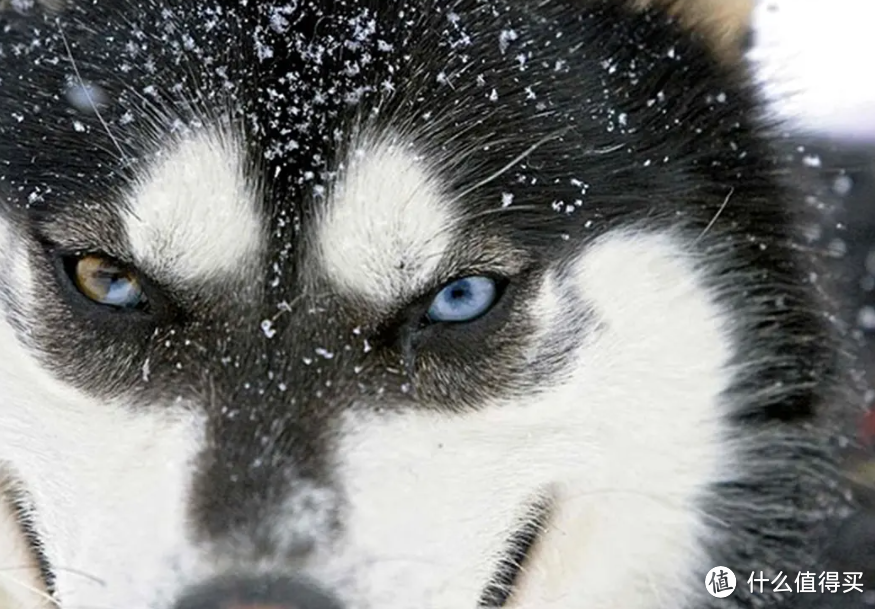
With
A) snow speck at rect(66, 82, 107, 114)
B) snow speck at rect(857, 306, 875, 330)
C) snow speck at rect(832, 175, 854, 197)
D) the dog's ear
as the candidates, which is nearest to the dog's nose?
snow speck at rect(66, 82, 107, 114)

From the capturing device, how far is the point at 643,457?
1.60m

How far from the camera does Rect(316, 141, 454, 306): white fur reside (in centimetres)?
137

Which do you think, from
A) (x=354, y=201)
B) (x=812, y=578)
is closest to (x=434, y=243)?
(x=354, y=201)

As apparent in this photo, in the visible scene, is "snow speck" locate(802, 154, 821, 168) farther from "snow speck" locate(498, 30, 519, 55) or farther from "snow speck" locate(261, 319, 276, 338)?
"snow speck" locate(261, 319, 276, 338)

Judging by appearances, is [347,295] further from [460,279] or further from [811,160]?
[811,160]

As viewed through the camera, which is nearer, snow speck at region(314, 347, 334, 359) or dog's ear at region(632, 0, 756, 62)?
snow speck at region(314, 347, 334, 359)

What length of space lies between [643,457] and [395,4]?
66 centimetres

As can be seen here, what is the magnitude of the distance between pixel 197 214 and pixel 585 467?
1.90ft

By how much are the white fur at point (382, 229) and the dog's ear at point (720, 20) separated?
1.66ft

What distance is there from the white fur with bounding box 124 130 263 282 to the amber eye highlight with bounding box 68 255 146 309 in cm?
4

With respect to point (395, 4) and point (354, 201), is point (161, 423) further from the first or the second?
point (395, 4)

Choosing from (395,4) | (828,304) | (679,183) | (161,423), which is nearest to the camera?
(161,423)

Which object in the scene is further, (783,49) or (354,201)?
(783,49)

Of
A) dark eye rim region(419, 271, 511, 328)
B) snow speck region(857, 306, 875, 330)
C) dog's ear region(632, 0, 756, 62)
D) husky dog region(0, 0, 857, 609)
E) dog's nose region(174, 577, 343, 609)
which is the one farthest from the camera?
snow speck region(857, 306, 875, 330)
